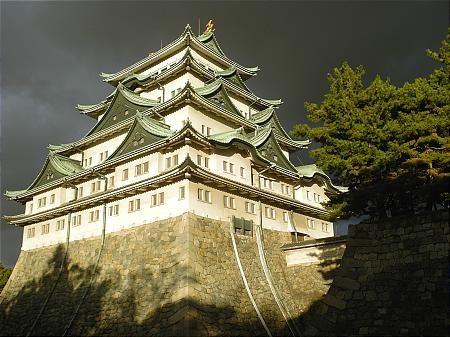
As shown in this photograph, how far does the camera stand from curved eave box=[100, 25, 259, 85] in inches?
1454

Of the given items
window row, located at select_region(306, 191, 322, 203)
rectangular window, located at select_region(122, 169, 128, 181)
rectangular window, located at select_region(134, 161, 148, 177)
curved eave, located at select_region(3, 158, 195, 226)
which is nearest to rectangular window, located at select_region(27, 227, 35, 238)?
curved eave, located at select_region(3, 158, 195, 226)

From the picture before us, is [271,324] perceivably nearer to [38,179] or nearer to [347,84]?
[347,84]

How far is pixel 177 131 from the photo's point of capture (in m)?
27.9

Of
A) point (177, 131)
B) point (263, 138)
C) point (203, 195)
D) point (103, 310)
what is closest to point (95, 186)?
point (177, 131)

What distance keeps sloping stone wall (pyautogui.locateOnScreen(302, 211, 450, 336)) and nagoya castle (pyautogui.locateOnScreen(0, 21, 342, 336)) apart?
365 inches

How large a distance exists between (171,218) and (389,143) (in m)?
13.0

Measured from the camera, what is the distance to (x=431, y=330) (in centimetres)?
1328

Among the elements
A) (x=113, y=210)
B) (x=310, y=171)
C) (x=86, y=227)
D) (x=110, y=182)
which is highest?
(x=310, y=171)

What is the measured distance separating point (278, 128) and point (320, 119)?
12.7 meters

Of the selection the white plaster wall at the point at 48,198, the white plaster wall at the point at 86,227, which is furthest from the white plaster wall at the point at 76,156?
the white plaster wall at the point at 86,227

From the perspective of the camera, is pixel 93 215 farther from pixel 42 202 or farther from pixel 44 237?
pixel 42 202

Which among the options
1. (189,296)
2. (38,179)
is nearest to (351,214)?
(189,296)

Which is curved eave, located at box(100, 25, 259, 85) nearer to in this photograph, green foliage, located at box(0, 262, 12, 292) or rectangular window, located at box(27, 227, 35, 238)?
rectangular window, located at box(27, 227, 35, 238)

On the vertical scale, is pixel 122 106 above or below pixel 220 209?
above
